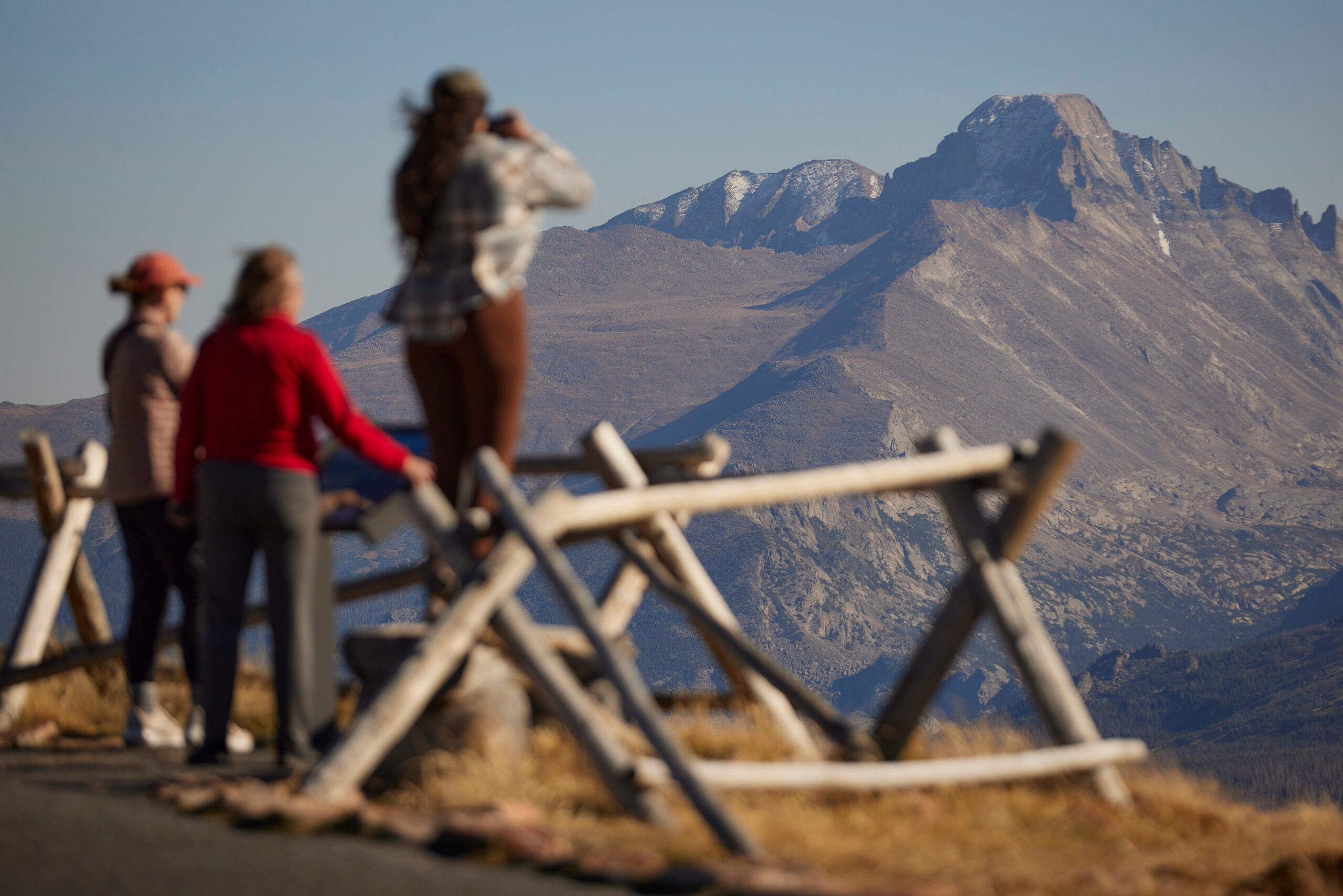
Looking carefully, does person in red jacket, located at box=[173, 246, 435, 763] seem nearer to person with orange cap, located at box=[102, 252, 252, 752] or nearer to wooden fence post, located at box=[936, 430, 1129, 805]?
person with orange cap, located at box=[102, 252, 252, 752]

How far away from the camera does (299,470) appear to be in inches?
184

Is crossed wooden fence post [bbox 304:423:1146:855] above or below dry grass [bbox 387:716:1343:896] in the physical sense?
above

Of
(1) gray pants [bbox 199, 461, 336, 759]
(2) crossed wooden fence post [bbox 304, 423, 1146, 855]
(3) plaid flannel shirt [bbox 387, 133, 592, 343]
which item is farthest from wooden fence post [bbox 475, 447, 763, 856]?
(1) gray pants [bbox 199, 461, 336, 759]

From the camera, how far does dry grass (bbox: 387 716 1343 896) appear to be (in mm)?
4023

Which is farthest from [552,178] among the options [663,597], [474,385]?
[663,597]

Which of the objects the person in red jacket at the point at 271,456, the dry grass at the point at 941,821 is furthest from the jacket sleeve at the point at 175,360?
the dry grass at the point at 941,821

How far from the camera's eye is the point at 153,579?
5.68 meters

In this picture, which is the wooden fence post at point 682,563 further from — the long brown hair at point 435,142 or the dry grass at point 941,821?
the long brown hair at point 435,142

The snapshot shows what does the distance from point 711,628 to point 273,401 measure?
2.35 m

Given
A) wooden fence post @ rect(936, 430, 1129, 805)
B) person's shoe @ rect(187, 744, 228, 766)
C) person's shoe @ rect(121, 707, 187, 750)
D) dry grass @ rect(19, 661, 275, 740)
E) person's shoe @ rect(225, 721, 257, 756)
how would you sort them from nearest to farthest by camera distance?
person's shoe @ rect(187, 744, 228, 766), person's shoe @ rect(225, 721, 257, 756), person's shoe @ rect(121, 707, 187, 750), wooden fence post @ rect(936, 430, 1129, 805), dry grass @ rect(19, 661, 275, 740)

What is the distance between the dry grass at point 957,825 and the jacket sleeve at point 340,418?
3.37ft

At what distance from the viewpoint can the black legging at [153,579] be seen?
5.58m

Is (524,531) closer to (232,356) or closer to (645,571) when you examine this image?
(232,356)

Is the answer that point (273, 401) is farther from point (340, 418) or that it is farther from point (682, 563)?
point (682, 563)
